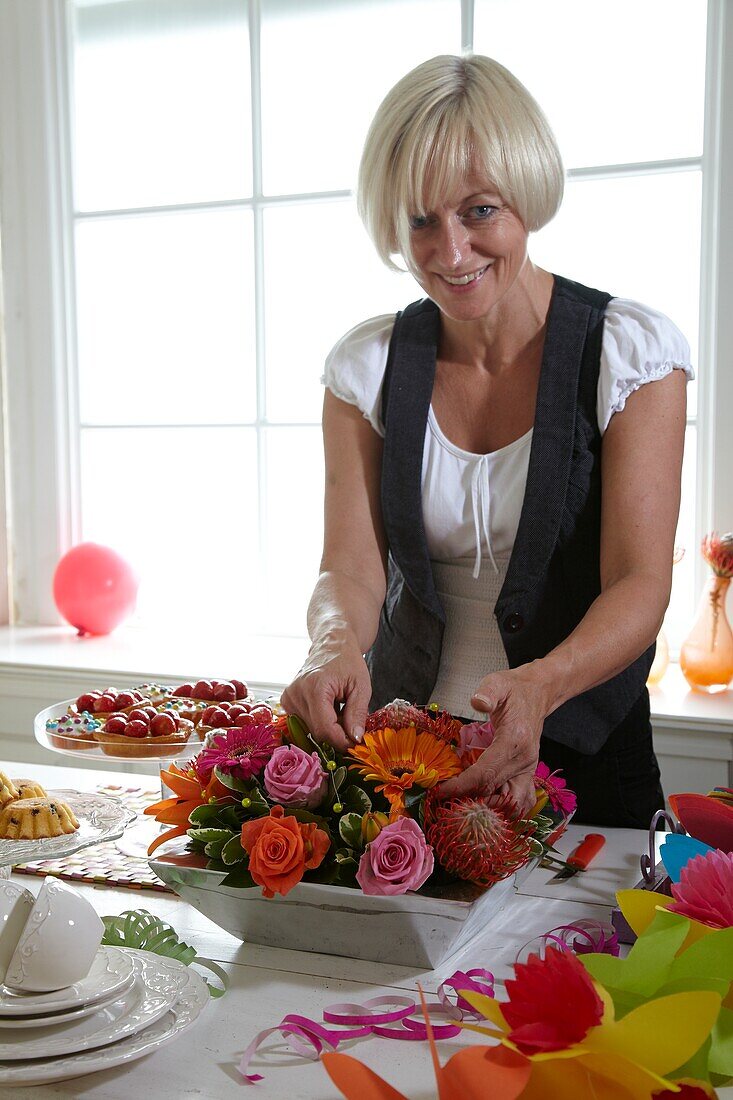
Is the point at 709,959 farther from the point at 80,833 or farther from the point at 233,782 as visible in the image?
the point at 80,833

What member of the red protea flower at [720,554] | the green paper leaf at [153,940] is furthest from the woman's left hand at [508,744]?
the red protea flower at [720,554]

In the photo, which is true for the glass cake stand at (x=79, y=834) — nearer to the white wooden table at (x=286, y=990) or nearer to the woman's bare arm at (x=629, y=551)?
the white wooden table at (x=286, y=990)

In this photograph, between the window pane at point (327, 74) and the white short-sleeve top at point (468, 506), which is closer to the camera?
the white short-sleeve top at point (468, 506)

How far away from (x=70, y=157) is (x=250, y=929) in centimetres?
264

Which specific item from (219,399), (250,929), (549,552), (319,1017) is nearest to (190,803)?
(250,929)

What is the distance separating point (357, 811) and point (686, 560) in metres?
1.82

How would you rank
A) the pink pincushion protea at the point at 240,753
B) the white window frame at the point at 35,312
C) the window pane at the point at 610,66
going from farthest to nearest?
the white window frame at the point at 35,312
the window pane at the point at 610,66
the pink pincushion protea at the point at 240,753

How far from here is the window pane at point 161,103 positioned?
2.95 m

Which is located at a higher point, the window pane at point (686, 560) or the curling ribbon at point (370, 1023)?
the window pane at point (686, 560)

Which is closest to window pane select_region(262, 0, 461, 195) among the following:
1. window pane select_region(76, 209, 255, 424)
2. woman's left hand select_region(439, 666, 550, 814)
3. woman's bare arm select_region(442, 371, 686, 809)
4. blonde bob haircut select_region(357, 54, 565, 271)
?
window pane select_region(76, 209, 255, 424)

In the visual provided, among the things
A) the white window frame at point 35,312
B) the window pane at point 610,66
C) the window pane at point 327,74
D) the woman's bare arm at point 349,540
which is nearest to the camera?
the woman's bare arm at point 349,540

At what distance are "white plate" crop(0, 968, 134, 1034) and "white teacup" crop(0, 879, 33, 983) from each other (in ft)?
0.11

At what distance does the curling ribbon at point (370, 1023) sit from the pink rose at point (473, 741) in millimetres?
193

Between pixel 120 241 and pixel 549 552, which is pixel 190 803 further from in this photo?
pixel 120 241
